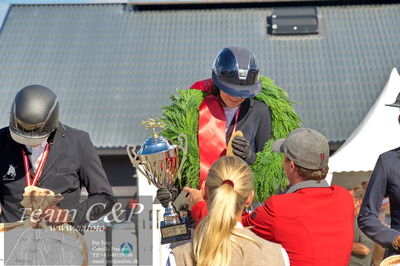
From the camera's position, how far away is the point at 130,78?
66.8ft

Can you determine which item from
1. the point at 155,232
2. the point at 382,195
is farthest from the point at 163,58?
the point at 382,195

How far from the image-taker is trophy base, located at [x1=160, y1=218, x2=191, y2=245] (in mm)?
4688

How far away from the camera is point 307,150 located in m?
4.23

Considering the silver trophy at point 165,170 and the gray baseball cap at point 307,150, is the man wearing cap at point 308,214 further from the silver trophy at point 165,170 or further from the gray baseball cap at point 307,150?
the silver trophy at point 165,170

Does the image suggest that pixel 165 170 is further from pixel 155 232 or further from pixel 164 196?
pixel 155 232

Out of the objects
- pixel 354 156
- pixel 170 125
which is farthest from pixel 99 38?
pixel 170 125

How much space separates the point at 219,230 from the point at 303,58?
1759 cm

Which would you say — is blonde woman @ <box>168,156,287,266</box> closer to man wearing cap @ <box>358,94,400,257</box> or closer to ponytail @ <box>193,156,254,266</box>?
ponytail @ <box>193,156,254,266</box>

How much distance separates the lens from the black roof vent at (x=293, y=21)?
21.4 m

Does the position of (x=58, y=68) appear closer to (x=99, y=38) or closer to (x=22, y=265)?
(x=99, y=38)

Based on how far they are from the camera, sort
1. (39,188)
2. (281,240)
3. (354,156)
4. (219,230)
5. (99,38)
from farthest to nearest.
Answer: (99,38)
(354,156)
(39,188)
(281,240)
(219,230)

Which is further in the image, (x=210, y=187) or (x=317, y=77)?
(x=317, y=77)

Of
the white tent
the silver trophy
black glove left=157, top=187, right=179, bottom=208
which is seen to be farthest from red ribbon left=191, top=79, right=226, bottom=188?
the white tent

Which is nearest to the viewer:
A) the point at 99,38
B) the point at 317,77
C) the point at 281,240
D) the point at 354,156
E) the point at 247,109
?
the point at 281,240
